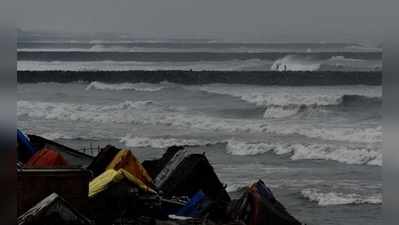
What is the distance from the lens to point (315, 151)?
61.1 ft

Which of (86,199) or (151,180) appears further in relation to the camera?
(151,180)

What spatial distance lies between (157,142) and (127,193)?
442 inches

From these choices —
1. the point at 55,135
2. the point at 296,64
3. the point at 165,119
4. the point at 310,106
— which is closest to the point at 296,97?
the point at 310,106

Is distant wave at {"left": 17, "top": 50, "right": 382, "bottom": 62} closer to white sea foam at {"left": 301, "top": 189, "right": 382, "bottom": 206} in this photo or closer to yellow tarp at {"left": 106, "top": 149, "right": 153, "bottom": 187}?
white sea foam at {"left": 301, "top": 189, "right": 382, "bottom": 206}

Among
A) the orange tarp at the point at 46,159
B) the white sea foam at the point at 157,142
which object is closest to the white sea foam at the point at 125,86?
the white sea foam at the point at 157,142

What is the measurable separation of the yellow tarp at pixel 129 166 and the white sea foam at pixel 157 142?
30.4 ft

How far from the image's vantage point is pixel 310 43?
185 ft

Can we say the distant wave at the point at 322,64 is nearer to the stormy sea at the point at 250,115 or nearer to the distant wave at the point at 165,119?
the stormy sea at the point at 250,115

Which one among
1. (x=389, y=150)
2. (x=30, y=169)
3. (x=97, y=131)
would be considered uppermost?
(x=389, y=150)

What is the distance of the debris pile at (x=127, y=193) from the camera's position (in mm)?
7605

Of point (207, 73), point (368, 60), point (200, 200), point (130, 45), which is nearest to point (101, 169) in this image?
point (200, 200)

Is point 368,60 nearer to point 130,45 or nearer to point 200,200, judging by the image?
point 130,45

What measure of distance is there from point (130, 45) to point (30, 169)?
187 ft

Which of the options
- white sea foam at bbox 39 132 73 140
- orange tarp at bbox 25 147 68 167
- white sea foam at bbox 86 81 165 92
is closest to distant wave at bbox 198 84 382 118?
white sea foam at bbox 86 81 165 92
